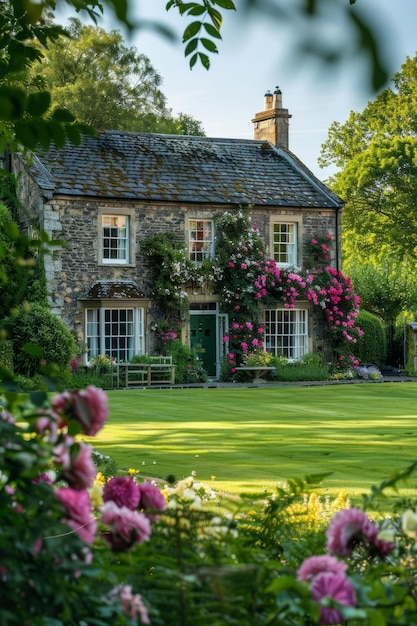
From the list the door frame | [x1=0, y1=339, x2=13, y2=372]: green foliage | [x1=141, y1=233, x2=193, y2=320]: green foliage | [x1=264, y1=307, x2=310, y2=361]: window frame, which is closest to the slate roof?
[x1=141, y1=233, x2=193, y2=320]: green foliage

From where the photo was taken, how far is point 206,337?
29438 mm

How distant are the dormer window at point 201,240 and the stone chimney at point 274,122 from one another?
533cm

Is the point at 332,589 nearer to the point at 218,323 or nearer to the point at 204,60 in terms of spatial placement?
the point at 204,60

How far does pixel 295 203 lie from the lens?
30.4m

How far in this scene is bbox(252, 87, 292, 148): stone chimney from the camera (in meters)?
33.4

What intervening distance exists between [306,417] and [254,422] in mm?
1400

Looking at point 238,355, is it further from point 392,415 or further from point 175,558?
point 175,558

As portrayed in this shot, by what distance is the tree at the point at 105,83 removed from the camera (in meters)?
44.4

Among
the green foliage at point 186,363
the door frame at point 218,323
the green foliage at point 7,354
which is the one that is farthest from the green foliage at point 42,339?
the door frame at point 218,323

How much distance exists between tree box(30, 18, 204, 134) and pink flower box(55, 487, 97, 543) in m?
42.3

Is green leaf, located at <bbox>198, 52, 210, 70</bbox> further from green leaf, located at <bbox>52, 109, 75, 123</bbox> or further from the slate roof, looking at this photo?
the slate roof

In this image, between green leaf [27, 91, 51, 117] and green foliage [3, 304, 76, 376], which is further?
green foliage [3, 304, 76, 376]

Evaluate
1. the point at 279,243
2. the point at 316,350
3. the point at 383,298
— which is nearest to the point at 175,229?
the point at 279,243

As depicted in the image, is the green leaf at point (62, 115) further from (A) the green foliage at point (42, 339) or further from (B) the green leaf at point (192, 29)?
(A) the green foliage at point (42, 339)
